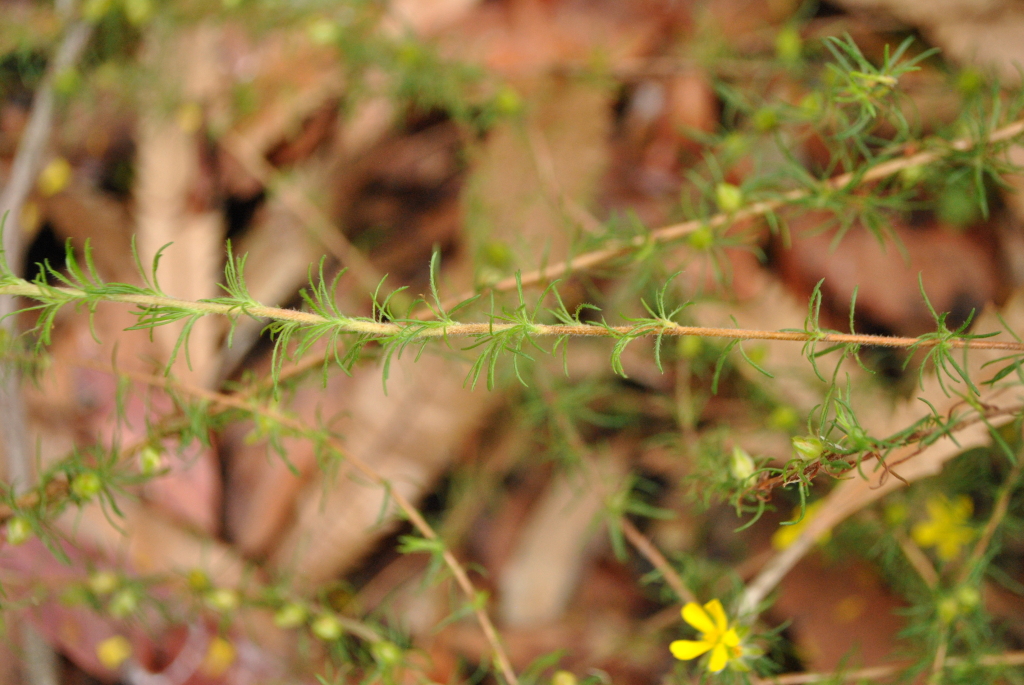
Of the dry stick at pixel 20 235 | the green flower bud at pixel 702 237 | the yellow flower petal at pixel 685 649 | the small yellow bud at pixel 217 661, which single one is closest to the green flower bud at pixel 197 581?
the small yellow bud at pixel 217 661

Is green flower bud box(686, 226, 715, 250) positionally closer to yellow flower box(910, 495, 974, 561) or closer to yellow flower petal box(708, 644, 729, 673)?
yellow flower petal box(708, 644, 729, 673)

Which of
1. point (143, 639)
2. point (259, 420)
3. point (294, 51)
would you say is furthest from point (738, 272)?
point (143, 639)

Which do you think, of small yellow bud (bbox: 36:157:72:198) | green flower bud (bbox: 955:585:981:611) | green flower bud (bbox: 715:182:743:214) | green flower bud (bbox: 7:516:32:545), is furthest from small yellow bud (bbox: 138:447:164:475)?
green flower bud (bbox: 955:585:981:611)

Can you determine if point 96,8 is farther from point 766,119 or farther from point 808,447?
point 808,447

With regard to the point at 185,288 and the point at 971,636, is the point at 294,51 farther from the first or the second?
the point at 971,636

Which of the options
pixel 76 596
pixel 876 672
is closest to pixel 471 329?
pixel 876 672

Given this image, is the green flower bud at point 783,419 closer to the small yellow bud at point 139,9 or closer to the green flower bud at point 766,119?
the green flower bud at point 766,119

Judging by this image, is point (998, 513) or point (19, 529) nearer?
point (19, 529)
